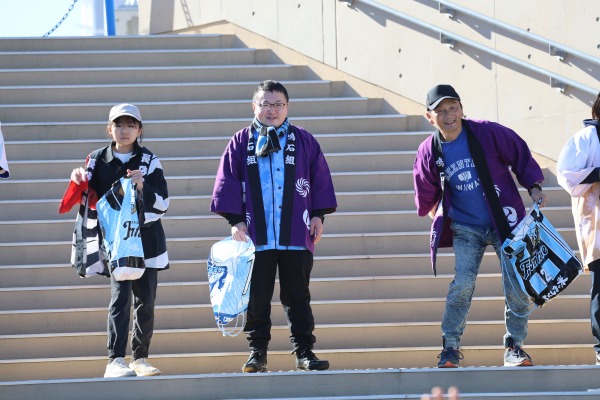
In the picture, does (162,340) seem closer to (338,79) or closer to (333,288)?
(333,288)

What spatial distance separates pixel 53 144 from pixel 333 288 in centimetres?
305

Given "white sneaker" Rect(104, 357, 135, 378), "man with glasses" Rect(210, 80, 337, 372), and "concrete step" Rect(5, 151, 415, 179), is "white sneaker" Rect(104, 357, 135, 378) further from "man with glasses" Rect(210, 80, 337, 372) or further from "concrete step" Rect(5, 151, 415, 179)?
"concrete step" Rect(5, 151, 415, 179)

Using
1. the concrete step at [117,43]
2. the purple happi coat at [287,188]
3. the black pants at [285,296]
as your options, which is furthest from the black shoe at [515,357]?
the concrete step at [117,43]

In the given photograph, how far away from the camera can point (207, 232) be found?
8891 mm

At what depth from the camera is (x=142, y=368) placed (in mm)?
6758

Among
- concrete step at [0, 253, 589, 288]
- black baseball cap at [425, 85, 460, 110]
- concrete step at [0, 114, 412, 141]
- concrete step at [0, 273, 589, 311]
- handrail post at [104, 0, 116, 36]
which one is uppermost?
handrail post at [104, 0, 116, 36]

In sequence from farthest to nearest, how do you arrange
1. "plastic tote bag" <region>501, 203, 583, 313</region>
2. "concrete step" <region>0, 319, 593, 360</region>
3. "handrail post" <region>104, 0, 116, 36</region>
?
"handrail post" <region>104, 0, 116, 36</region>, "concrete step" <region>0, 319, 593, 360</region>, "plastic tote bag" <region>501, 203, 583, 313</region>

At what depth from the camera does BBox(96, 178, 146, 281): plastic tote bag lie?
661cm

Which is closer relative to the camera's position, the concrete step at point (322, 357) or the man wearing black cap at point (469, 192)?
the man wearing black cap at point (469, 192)

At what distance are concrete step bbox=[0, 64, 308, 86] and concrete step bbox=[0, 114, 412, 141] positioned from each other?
33.6 inches

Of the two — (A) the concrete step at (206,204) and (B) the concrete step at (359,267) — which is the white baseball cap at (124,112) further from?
(A) the concrete step at (206,204)

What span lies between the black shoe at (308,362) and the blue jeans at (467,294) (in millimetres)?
693

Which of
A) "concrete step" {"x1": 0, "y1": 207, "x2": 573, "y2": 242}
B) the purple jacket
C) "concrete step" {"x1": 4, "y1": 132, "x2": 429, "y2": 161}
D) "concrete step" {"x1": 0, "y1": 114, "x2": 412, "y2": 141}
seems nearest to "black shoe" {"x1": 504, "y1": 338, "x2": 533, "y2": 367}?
the purple jacket

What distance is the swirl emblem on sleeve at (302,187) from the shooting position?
6.74 m
